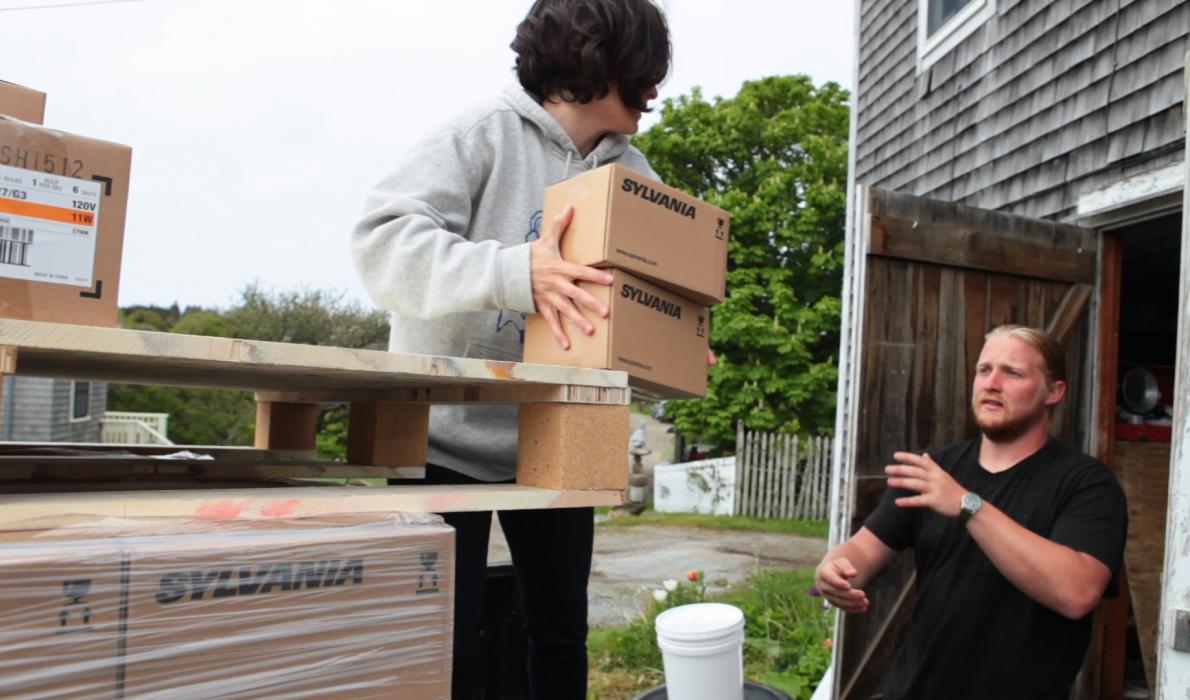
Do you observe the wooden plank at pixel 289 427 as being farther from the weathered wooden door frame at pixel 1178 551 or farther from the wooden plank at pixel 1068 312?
the wooden plank at pixel 1068 312

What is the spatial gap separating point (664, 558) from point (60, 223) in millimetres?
8265

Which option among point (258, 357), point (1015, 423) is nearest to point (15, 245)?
point (258, 357)

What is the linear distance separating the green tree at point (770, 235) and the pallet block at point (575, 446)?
1315 cm

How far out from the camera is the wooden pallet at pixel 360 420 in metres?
0.84

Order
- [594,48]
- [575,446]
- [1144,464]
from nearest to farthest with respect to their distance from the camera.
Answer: [575,446], [594,48], [1144,464]

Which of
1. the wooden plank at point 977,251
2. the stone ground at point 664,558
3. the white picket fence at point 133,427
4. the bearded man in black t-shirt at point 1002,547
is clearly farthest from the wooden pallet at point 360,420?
the white picket fence at point 133,427

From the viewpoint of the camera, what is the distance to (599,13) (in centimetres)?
143

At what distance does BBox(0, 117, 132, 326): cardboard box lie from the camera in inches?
33.4

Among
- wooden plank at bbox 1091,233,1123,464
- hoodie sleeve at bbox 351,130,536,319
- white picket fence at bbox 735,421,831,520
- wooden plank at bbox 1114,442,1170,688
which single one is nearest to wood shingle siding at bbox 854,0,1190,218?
wooden plank at bbox 1091,233,1123,464

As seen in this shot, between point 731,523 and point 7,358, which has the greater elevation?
point 7,358

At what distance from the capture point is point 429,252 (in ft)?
4.19

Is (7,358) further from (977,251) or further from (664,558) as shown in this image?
(664,558)

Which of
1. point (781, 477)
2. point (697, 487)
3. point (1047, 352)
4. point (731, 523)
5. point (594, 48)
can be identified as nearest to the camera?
point (594, 48)

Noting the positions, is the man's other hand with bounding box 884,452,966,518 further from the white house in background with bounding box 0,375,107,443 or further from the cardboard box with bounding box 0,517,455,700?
the white house in background with bounding box 0,375,107,443
